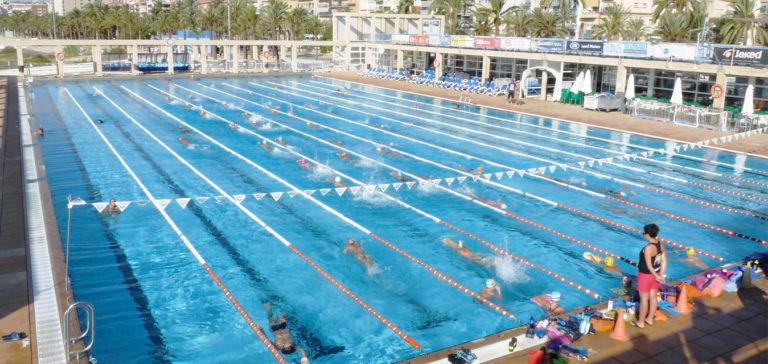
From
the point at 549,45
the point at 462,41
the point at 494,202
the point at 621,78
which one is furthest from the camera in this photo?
the point at 462,41

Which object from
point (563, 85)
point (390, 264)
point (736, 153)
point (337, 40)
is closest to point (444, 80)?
point (563, 85)

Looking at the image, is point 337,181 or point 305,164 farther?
point 305,164

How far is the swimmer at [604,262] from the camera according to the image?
10922 millimetres

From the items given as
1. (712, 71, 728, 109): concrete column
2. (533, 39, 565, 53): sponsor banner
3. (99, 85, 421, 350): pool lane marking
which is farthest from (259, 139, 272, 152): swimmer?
(712, 71, 728, 109): concrete column

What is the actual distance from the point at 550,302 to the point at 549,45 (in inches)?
980

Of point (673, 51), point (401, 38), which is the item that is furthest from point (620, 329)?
point (401, 38)

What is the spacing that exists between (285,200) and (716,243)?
9.59 metres

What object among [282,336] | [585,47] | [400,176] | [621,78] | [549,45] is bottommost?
[282,336]

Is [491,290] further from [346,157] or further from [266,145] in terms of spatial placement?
[266,145]

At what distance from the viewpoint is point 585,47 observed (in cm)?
2956

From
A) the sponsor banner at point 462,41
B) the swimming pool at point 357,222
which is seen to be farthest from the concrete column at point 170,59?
the sponsor banner at point 462,41

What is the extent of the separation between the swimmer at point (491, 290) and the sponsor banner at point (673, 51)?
65.2ft

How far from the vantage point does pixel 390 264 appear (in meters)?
11.2

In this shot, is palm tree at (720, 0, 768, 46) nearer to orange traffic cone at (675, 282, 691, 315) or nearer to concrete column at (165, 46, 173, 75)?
orange traffic cone at (675, 282, 691, 315)
